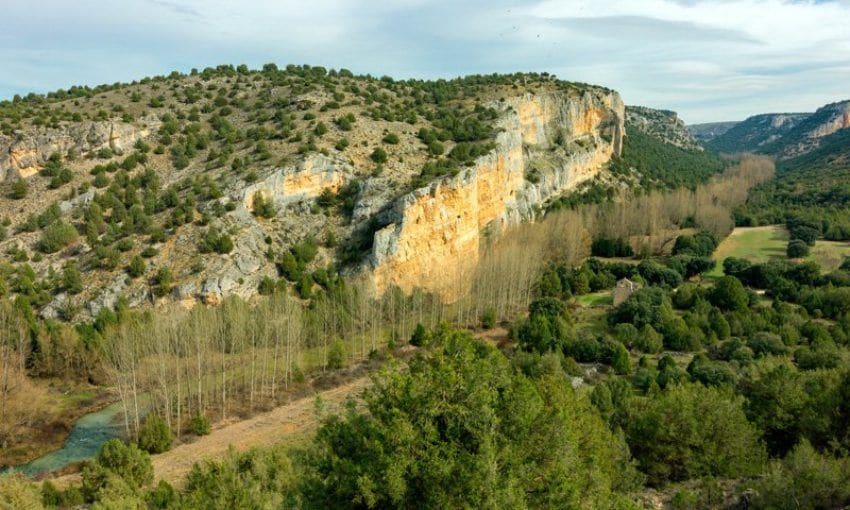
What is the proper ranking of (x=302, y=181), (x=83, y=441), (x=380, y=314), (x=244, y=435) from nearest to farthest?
1. (x=244, y=435)
2. (x=83, y=441)
3. (x=380, y=314)
4. (x=302, y=181)

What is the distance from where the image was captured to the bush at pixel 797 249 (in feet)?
217

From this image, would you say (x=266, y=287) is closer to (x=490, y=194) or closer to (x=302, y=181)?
(x=302, y=181)

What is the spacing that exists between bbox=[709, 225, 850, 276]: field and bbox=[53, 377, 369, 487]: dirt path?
5118cm

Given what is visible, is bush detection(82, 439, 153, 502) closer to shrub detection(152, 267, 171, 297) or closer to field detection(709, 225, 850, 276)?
shrub detection(152, 267, 171, 297)

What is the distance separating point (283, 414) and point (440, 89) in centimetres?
6583

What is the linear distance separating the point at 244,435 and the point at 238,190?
28.1 meters

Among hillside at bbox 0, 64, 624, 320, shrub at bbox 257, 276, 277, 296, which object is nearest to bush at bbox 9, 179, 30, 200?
hillside at bbox 0, 64, 624, 320

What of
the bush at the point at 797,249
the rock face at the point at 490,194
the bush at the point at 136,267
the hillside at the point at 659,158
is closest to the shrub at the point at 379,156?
the rock face at the point at 490,194

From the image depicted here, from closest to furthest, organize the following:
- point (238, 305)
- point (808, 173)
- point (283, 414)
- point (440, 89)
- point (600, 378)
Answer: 1. point (283, 414)
2. point (600, 378)
3. point (238, 305)
4. point (440, 89)
5. point (808, 173)

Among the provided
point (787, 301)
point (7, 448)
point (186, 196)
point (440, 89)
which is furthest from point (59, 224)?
point (787, 301)

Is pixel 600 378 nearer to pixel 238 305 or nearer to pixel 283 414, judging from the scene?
pixel 283 414

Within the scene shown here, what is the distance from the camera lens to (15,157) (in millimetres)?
54500

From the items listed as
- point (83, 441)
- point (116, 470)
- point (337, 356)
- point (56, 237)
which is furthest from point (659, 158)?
point (116, 470)

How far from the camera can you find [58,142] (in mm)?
56781
